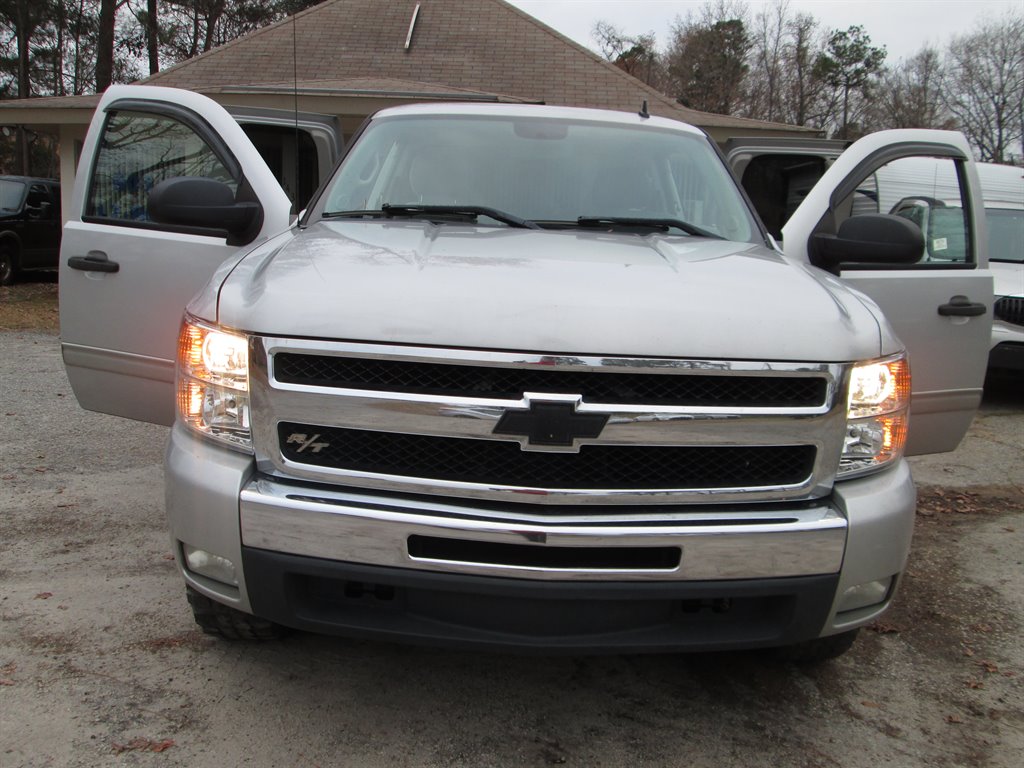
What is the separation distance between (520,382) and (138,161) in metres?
2.95

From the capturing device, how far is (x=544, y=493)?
235 cm

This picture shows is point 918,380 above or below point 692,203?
below

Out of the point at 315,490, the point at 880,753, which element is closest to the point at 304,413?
the point at 315,490

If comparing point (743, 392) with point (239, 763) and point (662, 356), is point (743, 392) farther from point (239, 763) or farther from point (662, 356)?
point (239, 763)

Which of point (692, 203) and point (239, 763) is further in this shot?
point (692, 203)

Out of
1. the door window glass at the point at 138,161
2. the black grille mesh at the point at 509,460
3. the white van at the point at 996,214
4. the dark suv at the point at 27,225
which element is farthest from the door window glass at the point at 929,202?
the dark suv at the point at 27,225

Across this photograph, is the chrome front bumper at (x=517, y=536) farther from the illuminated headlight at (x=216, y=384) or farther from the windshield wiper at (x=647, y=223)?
the windshield wiper at (x=647, y=223)

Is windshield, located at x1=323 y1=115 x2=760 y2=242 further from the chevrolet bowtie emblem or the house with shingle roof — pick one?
the house with shingle roof

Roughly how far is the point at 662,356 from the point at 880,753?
1421 mm

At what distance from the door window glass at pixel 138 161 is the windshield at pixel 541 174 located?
67 cm

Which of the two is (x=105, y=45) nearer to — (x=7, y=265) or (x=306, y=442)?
(x=7, y=265)

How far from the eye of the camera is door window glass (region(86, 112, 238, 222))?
3.96m

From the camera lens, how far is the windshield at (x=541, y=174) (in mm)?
3586

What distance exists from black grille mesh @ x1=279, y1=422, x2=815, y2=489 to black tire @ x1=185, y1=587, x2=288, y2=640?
77 cm
